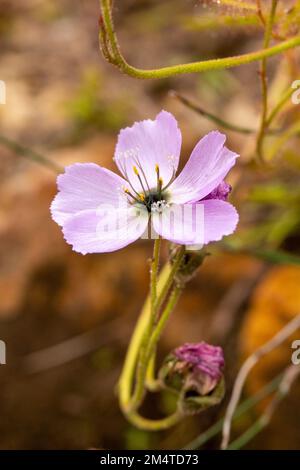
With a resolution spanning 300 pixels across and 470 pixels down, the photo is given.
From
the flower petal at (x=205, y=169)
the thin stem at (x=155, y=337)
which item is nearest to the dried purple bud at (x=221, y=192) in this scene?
the flower petal at (x=205, y=169)

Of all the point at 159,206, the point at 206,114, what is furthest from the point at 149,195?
the point at 206,114

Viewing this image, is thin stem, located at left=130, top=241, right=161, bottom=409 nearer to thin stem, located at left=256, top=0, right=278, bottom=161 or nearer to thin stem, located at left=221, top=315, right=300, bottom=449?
thin stem, located at left=221, top=315, right=300, bottom=449

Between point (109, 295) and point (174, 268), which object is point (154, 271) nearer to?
point (174, 268)

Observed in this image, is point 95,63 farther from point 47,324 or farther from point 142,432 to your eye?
point 142,432

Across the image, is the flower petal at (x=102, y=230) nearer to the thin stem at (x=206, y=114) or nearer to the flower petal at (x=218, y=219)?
the flower petal at (x=218, y=219)

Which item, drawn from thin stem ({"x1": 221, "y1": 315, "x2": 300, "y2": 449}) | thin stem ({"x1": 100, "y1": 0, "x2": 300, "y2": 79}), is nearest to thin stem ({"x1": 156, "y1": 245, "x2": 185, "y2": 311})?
thin stem ({"x1": 100, "y1": 0, "x2": 300, "y2": 79})
